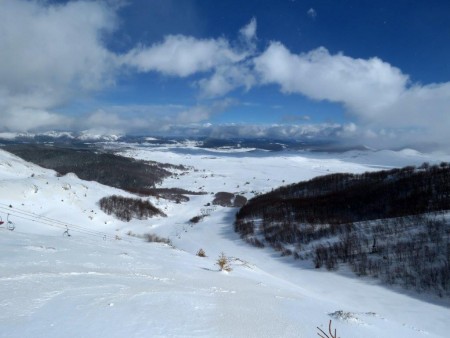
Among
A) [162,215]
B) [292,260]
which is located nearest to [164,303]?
[292,260]

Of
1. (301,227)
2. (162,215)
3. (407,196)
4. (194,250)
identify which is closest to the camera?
(194,250)

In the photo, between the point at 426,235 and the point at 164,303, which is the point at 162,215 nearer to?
the point at 426,235

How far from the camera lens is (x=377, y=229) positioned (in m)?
26.6

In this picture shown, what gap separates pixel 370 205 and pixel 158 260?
1453 inches

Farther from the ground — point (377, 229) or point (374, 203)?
point (374, 203)

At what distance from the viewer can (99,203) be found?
43719 millimetres

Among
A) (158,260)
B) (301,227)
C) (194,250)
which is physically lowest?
(194,250)

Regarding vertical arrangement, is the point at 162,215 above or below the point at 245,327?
below

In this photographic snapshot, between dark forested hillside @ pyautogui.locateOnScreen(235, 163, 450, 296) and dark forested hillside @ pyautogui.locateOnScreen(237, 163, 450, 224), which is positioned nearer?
dark forested hillside @ pyautogui.locateOnScreen(235, 163, 450, 296)

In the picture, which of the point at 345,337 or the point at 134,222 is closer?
the point at 345,337

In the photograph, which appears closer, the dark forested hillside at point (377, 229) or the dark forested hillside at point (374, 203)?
the dark forested hillside at point (377, 229)

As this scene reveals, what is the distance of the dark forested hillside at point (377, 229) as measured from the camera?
19.5 metres

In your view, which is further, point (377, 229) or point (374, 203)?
point (374, 203)

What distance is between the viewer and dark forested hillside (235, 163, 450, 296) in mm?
19484
